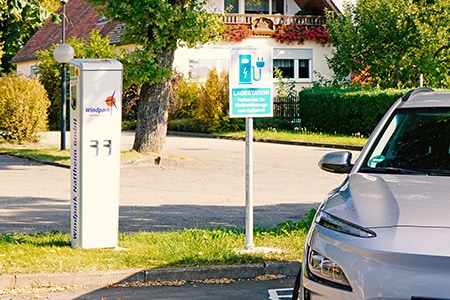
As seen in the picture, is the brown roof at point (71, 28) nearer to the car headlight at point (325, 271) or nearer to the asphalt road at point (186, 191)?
the asphalt road at point (186, 191)

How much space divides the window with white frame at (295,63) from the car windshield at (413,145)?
38.6m

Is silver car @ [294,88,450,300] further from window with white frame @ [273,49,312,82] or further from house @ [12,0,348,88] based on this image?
window with white frame @ [273,49,312,82]

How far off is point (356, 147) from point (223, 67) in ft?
51.2

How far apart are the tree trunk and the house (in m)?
18.3

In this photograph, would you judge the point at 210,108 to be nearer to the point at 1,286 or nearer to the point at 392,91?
the point at 392,91

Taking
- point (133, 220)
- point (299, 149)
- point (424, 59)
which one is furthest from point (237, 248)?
point (424, 59)

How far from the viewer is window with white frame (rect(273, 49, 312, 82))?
4547 cm

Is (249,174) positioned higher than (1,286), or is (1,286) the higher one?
(249,174)

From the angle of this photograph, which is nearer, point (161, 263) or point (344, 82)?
point (161, 263)

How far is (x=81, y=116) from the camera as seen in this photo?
9305 mm

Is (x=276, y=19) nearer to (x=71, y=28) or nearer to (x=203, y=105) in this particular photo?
(x=203, y=105)

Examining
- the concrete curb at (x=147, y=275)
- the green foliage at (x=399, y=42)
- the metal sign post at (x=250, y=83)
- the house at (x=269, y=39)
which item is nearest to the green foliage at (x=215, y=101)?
the house at (x=269, y=39)

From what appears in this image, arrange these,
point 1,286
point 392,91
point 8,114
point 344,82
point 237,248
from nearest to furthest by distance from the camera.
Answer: point 1,286 → point 237,248 → point 8,114 → point 392,91 → point 344,82

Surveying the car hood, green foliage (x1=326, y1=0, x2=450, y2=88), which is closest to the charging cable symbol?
the car hood
